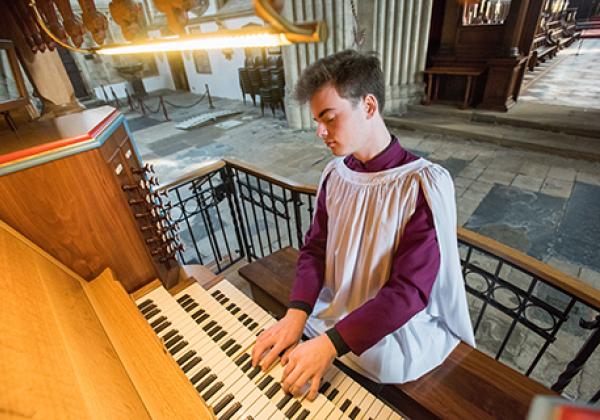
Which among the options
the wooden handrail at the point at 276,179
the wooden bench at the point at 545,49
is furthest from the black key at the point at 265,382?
the wooden bench at the point at 545,49

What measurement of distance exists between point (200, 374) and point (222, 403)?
0.52 feet

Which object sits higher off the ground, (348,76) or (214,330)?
(348,76)

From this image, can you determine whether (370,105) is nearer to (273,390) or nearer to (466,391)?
(273,390)

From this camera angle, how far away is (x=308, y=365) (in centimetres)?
111

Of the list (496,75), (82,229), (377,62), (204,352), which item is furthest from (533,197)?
(82,229)

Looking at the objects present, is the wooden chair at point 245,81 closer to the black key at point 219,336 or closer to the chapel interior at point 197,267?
the chapel interior at point 197,267

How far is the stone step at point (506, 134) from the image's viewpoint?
217 inches

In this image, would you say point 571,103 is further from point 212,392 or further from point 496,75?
point 212,392

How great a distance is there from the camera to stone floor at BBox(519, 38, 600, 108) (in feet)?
24.1

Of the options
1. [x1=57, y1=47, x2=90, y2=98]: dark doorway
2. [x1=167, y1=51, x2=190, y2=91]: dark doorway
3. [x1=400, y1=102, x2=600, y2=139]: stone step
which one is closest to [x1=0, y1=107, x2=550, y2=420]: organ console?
[x1=400, y1=102, x2=600, y2=139]: stone step

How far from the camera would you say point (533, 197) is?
452 centimetres

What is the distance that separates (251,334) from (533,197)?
489 centimetres

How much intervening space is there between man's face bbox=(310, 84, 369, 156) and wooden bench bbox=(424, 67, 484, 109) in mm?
7237

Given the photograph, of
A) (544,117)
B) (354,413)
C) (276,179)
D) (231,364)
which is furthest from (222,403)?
(544,117)
